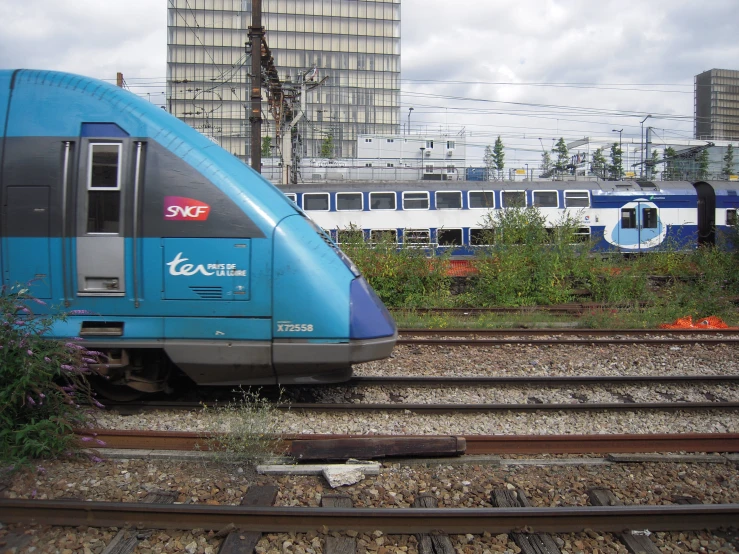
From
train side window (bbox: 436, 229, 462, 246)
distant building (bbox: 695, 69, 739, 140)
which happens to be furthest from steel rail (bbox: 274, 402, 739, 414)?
distant building (bbox: 695, 69, 739, 140)

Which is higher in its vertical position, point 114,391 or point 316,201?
point 316,201

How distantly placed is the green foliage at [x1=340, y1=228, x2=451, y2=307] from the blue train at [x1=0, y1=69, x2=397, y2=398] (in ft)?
28.6

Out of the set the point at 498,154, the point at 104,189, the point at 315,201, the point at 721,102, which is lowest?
the point at 104,189

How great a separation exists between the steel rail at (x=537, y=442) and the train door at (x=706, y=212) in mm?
21221

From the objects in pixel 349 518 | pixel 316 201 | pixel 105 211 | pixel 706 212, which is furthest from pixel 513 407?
pixel 706 212

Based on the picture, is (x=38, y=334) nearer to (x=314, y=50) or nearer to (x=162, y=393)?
(x=162, y=393)

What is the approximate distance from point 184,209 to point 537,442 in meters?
3.86

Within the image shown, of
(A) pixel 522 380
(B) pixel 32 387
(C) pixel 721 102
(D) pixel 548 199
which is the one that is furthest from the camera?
(C) pixel 721 102

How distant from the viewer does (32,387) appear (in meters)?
4.27

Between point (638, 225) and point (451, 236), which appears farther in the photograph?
point (638, 225)

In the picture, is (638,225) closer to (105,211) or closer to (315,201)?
(315,201)

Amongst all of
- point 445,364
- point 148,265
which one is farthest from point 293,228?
point 445,364

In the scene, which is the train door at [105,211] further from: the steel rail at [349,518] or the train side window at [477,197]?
the train side window at [477,197]

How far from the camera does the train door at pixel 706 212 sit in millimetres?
22891
